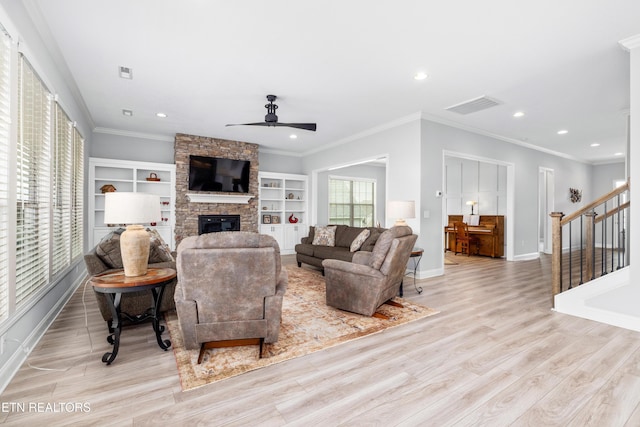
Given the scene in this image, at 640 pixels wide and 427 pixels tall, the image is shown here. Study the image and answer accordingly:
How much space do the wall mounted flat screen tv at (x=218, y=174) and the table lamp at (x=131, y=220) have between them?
4206 millimetres

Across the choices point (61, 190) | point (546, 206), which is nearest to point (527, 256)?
point (546, 206)

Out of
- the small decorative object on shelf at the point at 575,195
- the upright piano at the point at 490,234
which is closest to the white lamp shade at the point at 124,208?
the upright piano at the point at 490,234

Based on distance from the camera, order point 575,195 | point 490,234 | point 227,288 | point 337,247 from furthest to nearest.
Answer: point 575,195 → point 490,234 → point 337,247 → point 227,288

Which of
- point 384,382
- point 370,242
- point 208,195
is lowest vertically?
point 384,382

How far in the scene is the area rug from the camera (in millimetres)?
2213

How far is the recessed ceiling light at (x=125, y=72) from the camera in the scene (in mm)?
3559

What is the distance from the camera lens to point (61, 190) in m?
3.74

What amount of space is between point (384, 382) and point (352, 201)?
807 centimetres

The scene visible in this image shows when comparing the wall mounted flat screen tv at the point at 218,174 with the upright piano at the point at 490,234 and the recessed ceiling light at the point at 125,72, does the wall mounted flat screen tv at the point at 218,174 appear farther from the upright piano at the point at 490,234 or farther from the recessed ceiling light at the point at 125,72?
the upright piano at the point at 490,234

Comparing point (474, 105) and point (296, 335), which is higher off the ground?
point (474, 105)

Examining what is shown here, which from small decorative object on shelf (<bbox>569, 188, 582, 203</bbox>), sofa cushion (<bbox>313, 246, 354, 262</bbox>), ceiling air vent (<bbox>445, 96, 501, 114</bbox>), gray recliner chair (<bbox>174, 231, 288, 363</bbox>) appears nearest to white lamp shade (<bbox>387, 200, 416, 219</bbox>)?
sofa cushion (<bbox>313, 246, 354, 262</bbox>)

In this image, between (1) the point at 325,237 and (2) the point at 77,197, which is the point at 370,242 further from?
(2) the point at 77,197

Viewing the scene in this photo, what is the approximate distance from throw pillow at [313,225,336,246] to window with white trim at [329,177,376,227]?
3532 mm

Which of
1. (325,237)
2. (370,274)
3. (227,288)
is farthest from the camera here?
(325,237)
